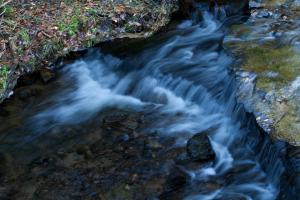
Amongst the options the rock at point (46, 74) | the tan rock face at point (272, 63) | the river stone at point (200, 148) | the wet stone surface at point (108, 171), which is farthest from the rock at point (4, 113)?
the tan rock face at point (272, 63)

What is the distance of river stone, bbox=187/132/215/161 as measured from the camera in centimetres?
616

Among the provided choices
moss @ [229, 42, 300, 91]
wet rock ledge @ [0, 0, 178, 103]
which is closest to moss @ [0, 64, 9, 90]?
wet rock ledge @ [0, 0, 178, 103]

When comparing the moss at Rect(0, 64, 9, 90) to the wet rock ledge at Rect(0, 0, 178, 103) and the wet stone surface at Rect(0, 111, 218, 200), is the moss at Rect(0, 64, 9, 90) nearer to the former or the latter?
the wet rock ledge at Rect(0, 0, 178, 103)

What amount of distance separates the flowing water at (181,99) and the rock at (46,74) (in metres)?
0.27

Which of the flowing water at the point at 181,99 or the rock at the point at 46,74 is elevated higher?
the rock at the point at 46,74

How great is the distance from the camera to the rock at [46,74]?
29.1ft

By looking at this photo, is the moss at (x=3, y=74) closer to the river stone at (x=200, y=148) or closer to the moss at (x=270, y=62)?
the river stone at (x=200, y=148)

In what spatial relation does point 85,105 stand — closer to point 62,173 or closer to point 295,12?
point 62,173

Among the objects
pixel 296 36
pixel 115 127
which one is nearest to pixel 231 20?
pixel 296 36

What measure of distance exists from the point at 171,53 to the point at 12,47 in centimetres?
314

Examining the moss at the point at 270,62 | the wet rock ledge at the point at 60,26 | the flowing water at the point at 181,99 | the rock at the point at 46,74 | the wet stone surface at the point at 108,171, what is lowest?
the wet stone surface at the point at 108,171

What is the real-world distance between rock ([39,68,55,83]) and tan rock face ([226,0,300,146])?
3.55 metres

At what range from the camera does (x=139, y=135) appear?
6.94 metres

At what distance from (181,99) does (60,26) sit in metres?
3.34
